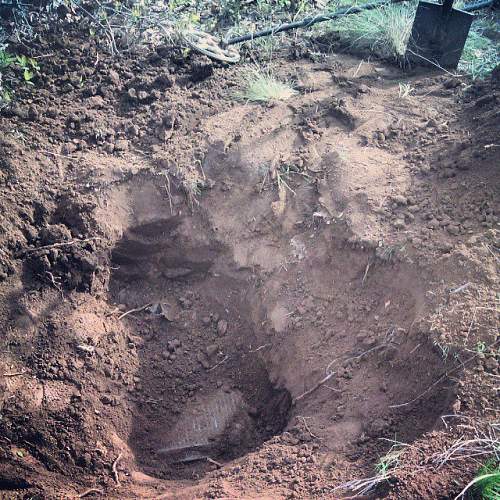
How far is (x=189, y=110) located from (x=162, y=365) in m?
1.68

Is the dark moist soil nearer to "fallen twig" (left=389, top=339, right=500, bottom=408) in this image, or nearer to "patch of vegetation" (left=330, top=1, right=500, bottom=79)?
"fallen twig" (left=389, top=339, right=500, bottom=408)

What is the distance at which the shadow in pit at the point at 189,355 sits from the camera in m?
2.88

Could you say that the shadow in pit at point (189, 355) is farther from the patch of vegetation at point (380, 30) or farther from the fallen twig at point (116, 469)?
the patch of vegetation at point (380, 30)

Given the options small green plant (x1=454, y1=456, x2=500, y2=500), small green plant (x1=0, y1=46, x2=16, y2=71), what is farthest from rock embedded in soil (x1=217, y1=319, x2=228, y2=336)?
small green plant (x1=0, y1=46, x2=16, y2=71)

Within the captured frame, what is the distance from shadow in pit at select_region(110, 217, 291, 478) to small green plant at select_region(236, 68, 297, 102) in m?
0.96

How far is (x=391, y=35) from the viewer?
12.8 feet

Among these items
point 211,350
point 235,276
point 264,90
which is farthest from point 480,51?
point 211,350

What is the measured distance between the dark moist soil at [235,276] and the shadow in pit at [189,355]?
0.4 inches

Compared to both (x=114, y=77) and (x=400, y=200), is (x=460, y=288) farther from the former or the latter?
(x=114, y=77)

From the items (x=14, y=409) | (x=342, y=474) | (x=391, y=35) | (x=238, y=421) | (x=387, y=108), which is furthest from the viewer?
(x=391, y=35)

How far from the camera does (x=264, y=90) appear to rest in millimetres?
3492

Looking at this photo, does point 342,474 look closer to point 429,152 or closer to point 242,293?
point 242,293

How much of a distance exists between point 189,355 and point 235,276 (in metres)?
0.56

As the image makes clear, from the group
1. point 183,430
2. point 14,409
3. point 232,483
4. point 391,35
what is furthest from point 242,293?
point 391,35
